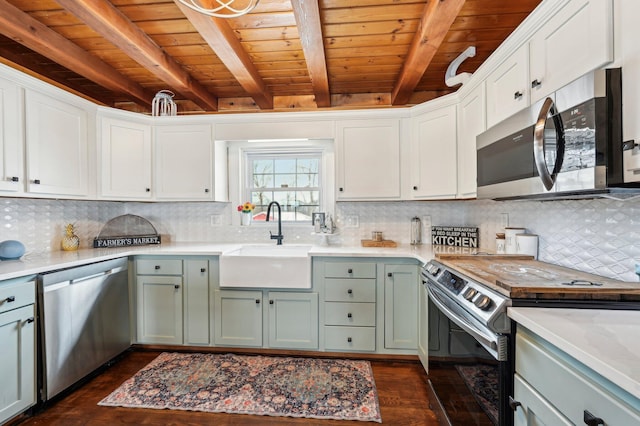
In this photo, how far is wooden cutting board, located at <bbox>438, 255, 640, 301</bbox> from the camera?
108cm

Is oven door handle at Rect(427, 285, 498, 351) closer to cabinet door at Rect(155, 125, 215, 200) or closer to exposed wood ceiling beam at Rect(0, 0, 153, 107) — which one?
cabinet door at Rect(155, 125, 215, 200)

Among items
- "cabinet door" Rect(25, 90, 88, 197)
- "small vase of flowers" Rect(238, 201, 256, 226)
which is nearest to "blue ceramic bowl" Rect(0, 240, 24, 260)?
"cabinet door" Rect(25, 90, 88, 197)

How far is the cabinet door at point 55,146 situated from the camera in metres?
2.09

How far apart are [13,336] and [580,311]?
2684 mm

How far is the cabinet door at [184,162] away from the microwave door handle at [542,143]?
2.51m

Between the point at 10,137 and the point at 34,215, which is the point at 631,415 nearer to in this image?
the point at 10,137

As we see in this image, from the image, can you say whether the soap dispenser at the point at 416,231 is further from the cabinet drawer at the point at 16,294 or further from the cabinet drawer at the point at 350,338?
the cabinet drawer at the point at 16,294

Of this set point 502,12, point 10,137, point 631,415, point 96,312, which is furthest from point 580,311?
point 10,137

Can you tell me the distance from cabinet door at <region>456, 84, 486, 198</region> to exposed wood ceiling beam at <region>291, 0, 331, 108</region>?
109cm

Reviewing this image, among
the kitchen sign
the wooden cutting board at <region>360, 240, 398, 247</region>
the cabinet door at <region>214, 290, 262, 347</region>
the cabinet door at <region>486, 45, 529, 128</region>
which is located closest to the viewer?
the cabinet door at <region>486, 45, 529, 128</region>

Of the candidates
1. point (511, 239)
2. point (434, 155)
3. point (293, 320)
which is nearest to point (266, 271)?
point (293, 320)

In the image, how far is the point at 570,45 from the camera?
1.25 meters

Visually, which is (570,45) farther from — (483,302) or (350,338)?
(350,338)

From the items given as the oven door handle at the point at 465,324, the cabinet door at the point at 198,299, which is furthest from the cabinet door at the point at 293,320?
the oven door handle at the point at 465,324
